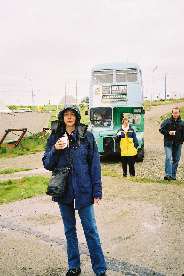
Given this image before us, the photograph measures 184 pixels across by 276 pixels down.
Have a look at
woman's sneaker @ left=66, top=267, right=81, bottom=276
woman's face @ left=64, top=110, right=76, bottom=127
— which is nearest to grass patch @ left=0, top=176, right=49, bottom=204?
woman's sneaker @ left=66, top=267, right=81, bottom=276

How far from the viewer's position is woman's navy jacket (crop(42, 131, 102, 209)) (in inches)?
203

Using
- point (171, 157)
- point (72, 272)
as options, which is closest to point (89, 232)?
point (72, 272)

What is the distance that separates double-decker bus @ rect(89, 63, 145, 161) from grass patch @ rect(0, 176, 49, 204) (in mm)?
7930

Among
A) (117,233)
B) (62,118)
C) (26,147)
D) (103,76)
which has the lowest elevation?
(26,147)

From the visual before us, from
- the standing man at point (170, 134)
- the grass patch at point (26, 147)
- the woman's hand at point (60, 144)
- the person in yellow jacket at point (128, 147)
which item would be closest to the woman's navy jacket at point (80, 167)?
the woman's hand at point (60, 144)

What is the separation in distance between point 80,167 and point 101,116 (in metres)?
16.0

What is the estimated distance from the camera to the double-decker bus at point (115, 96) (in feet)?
68.6

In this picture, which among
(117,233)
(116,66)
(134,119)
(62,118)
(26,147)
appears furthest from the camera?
(26,147)

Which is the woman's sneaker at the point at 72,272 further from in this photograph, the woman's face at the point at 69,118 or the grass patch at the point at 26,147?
the grass patch at the point at 26,147

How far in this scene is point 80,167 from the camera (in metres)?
5.18

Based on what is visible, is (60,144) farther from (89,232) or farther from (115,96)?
(115,96)

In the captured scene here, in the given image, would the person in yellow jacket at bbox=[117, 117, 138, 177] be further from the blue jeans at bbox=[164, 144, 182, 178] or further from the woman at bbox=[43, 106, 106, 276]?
the woman at bbox=[43, 106, 106, 276]

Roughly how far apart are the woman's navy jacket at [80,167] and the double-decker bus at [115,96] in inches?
610

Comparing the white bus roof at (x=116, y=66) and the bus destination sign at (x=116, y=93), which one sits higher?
the white bus roof at (x=116, y=66)
